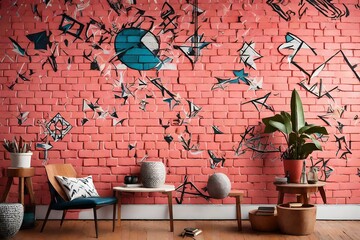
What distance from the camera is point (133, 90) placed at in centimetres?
607

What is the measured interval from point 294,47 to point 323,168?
1598 millimetres

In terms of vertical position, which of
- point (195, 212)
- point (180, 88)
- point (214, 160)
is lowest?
point (195, 212)

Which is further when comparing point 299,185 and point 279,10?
point 279,10

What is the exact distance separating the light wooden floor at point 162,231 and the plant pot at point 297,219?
0.25ft

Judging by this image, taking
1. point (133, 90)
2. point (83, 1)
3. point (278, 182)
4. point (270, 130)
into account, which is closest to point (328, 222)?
point (278, 182)

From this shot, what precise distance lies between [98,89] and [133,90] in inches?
17.6

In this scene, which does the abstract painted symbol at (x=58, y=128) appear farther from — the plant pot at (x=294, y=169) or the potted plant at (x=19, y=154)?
the plant pot at (x=294, y=169)

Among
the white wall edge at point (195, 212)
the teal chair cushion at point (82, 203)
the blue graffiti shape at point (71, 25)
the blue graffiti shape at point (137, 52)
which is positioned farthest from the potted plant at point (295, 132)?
the blue graffiti shape at point (71, 25)

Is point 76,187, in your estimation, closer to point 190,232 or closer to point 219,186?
point 190,232

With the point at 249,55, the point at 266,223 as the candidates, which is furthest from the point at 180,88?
the point at 266,223

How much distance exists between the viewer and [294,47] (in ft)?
20.1

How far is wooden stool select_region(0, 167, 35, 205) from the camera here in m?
5.55

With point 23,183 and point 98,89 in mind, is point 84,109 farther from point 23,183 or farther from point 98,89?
point 23,183

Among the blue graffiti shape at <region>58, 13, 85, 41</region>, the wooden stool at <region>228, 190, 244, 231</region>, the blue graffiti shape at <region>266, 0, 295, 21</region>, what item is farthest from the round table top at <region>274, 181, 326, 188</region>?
the blue graffiti shape at <region>58, 13, 85, 41</region>
